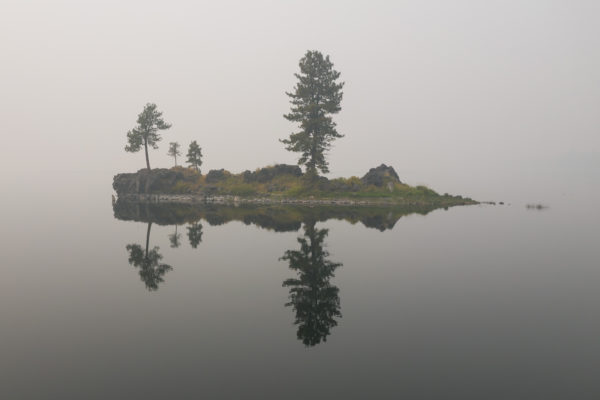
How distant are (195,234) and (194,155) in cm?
5007

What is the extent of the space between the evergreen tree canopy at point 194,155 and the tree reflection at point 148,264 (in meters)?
52.0

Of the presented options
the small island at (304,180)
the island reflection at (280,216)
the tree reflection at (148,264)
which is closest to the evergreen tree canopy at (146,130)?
the small island at (304,180)

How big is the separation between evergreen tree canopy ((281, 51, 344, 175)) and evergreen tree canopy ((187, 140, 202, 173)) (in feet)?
88.9

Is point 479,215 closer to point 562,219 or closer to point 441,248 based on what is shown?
point 562,219

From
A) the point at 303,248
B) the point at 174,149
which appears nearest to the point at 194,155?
the point at 174,149

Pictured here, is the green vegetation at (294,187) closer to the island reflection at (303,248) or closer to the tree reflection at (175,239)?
the island reflection at (303,248)

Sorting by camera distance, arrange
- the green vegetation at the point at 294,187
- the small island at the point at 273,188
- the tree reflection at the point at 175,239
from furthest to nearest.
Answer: the green vegetation at the point at 294,187, the small island at the point at 273,188, the tree reflection at the point at 175,239

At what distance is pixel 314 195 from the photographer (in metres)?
58.8

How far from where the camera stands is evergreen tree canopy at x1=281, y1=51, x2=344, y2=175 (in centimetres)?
5803

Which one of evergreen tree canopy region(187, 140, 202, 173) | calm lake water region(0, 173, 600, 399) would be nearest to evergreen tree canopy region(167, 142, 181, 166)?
evergreen tree canopy region(187, 140, 202, 173)

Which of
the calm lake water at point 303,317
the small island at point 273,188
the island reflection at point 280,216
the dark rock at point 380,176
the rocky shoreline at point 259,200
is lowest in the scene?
the calm lake water at point 303,317

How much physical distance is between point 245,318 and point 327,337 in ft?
11.8

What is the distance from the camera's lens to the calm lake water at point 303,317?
31.2ft

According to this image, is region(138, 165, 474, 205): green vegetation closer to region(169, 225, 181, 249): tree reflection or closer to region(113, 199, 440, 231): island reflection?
region(113, 199, 440, 231): island reflection
